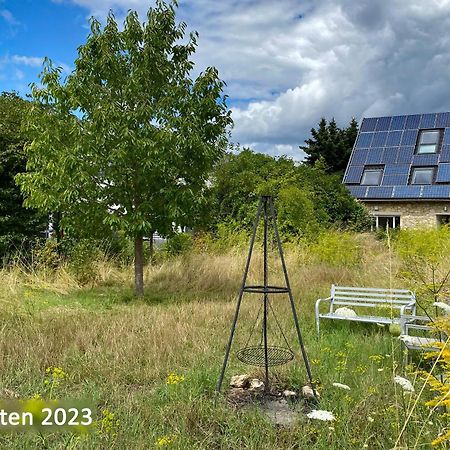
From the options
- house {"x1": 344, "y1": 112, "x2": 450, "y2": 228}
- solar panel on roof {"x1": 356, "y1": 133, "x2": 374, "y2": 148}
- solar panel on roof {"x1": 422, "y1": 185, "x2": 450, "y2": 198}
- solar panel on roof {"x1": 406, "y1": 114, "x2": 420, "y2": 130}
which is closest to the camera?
solar panel on roof {"x1": 422, "y1": 185, "x2": 450, "y2": 198}

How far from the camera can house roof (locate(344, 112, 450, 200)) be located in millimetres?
19156

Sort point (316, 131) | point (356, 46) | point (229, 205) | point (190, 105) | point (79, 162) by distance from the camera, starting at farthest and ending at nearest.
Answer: point (316, 131) < point (229, 205) < point (356, 46) < point (190, 105) < point (79, 162)

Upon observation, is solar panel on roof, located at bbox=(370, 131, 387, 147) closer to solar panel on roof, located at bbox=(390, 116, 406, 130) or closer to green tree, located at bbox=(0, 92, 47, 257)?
solar panel on roof, located at bbox=(390, 116, 406, 130)

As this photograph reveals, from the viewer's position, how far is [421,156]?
20266 mm

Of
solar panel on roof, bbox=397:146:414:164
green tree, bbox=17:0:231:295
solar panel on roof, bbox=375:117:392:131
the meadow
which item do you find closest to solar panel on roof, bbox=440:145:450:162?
solar panel on roof, bbox=397:146:414:164

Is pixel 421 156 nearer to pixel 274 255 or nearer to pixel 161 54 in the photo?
pixel 274 255

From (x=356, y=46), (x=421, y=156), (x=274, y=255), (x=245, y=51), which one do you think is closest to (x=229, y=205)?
(x=274, y=255)

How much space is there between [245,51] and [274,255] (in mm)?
4917

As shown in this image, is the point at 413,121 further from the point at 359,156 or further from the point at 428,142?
the point at 359,156

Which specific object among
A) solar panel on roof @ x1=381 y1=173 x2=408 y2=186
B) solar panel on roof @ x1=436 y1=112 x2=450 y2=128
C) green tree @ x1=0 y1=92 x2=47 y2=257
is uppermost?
solar panel on roof @ x1=436 y1=112 x2=450 y2=128

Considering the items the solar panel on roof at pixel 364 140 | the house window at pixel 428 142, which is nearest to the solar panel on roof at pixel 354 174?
the solar panel on roof at pixel 364 140

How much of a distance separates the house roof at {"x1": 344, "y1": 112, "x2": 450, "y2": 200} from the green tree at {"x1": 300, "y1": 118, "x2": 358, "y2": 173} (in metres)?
4.80

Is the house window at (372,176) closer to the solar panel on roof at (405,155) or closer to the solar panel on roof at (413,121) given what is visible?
the solar panel on roof at (405,155)

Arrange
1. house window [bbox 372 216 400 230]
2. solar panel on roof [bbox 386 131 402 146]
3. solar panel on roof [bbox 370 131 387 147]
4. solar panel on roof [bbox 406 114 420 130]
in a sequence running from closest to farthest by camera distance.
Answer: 1. house window [bbox 372 216 400 230]
2. solar panel on roof [bbox 386 131 402 146]
3. solar panel on roof [bbox 406 114 420 130]
4. solar panel on roof [bbox 370 131 387 147]
